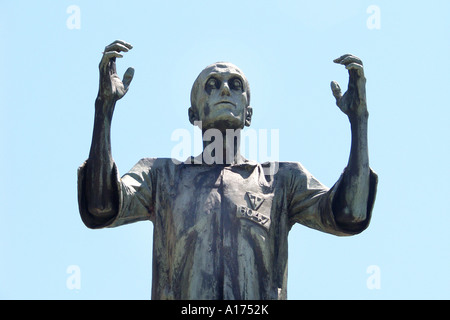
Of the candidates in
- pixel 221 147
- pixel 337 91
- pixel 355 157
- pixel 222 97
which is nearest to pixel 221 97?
pixel 222 97

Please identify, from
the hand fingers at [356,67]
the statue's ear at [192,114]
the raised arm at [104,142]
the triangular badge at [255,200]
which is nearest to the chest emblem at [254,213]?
the triangular badge at [255,200]

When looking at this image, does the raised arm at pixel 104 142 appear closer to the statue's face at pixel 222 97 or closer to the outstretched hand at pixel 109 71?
the outstretched hand at pixel 109 71

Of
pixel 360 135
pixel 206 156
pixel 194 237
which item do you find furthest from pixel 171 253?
pixel 360 135

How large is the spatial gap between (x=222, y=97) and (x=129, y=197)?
6.04 ft

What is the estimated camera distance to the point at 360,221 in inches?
711

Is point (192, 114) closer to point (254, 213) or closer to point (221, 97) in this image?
point (221, 97)

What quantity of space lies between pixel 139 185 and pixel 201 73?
1.80 meters

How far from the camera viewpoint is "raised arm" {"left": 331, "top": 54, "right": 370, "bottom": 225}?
703 inches

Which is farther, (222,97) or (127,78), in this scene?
(222,97)

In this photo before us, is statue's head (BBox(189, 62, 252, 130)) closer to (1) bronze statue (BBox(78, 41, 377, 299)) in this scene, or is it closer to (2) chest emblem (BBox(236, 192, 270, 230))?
(1) bronze statue (BBox(78, 41, 377, 299))

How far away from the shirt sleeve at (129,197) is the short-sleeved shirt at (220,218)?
0.01 meters

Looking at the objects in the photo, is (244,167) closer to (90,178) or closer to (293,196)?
(293,196)

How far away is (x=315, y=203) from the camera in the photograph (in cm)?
1858

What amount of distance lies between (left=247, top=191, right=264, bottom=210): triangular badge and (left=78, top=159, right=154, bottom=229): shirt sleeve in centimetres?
134
